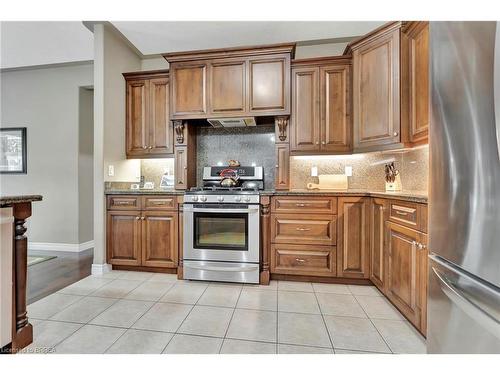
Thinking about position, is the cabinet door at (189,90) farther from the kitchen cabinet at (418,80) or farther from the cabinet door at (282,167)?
the kitchen cabinet at (418,80)

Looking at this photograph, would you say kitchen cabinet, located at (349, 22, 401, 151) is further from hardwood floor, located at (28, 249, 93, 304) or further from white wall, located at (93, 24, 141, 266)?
hardwood floor, located at (28, 249, 93, 304)

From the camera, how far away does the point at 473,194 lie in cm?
81

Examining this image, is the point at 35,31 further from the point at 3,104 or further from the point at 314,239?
the point at 314,239

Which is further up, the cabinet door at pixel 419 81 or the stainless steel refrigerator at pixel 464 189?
the cabinet door at pixel 419 81

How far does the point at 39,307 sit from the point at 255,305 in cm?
176

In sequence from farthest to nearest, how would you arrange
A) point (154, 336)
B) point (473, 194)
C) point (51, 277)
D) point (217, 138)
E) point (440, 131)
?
point (217, 138) < point (51, 277) < point (154, 336) < point (440, 131) < point (473, 194)

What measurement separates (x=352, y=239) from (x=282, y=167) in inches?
42.4

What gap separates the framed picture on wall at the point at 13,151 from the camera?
12.8 feet

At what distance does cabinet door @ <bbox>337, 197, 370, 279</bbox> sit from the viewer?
2.40 m

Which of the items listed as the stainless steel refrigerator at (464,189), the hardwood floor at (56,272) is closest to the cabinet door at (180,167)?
the hardwood floor at (56,272)

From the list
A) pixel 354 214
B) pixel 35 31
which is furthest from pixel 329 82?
pixel 35 31

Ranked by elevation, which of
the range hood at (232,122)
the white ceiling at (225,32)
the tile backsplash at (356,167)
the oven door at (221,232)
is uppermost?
the white ceiling at (225,32)

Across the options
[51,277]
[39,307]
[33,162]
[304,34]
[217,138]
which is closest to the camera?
[39,307]

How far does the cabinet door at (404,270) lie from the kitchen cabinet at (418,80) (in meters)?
0.78
